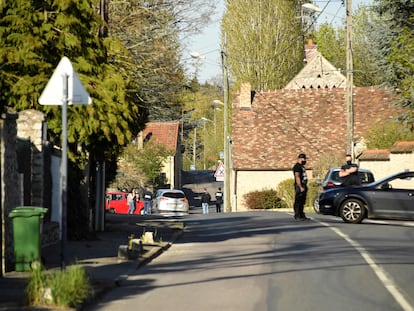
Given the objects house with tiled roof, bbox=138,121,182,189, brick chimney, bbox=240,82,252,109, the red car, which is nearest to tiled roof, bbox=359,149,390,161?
brick chimney, bbox=240,82,252,109

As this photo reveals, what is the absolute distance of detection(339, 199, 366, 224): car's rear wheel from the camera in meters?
25.4

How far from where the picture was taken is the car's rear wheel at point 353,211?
2541 cm

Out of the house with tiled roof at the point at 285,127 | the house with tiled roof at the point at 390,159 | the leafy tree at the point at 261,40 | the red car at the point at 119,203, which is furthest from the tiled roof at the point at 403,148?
the leafy tree at the point at 261,40

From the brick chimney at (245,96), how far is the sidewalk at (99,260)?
34.2 m

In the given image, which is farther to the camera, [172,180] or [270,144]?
[172,180]

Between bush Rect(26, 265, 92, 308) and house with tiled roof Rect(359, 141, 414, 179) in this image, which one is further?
house with tiled roof Rect(359, 141, 414, 179)

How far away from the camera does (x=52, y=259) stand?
16.4m

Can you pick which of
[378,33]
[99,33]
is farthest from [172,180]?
[99,33]

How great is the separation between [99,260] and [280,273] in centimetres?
348

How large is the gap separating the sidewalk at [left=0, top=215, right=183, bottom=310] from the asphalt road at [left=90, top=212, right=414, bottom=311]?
Result: 9.8 inches

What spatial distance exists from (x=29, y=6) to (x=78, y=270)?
8.82 m

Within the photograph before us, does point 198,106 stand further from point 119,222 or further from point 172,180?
point 119,222

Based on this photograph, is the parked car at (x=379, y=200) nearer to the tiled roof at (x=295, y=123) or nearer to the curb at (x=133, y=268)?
the curb at (x=133, y=268)

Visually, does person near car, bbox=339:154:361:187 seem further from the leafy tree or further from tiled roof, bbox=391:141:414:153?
the leafy tree
